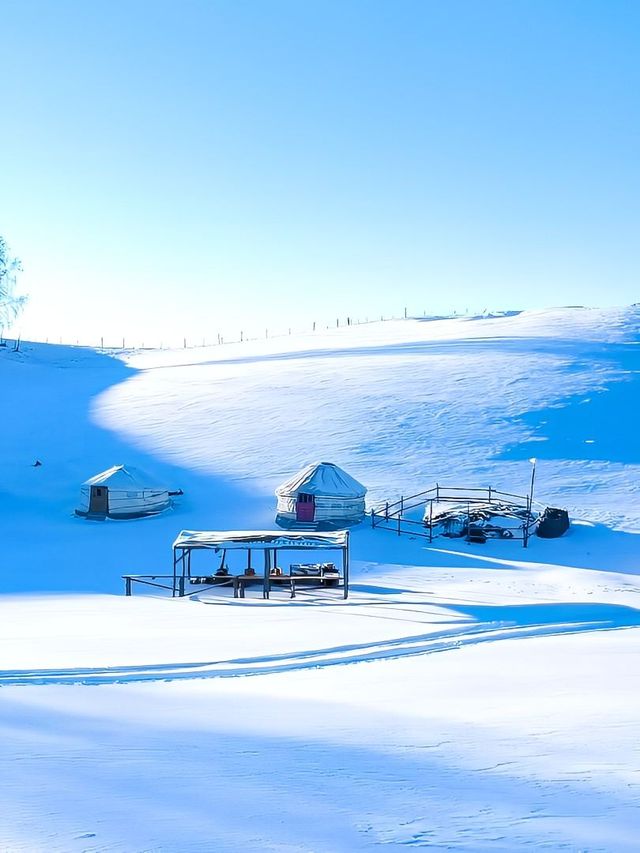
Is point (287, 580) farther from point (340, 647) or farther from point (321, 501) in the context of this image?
point (340, 647)

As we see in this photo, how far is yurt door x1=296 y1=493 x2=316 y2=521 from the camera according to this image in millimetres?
24766

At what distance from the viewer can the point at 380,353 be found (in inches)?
1886

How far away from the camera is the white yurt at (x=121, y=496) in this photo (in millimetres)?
26109

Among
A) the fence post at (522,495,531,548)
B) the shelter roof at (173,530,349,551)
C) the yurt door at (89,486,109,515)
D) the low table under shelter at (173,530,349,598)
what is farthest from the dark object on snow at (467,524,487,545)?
the yurt door at (89,486,109,515)

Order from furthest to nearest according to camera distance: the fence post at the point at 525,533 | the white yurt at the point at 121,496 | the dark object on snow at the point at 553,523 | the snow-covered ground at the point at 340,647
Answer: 1. the white yurt at the point at 121,496
2. the dark object on snow at the point at 553,523
3. the fence post at the point at 525,533
4. the snow-covered ground at the point at 340,647

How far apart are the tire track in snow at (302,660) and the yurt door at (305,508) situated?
39.4ft

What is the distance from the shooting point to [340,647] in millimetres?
10820

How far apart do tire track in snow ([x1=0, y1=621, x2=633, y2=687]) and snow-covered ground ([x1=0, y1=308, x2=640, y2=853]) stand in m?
0.05

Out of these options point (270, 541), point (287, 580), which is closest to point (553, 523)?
point (287, 580)

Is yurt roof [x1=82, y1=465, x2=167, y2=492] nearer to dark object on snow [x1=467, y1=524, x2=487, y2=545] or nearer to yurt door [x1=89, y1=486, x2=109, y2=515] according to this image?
yurt door [x1=89, y1=486, x2=109, y2=515]

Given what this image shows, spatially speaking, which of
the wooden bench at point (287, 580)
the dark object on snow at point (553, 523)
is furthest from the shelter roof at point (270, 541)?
the dark object on snow at point (553, 523)

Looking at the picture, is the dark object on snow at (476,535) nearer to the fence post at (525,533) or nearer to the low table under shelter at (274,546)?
the fence post at (525,533)

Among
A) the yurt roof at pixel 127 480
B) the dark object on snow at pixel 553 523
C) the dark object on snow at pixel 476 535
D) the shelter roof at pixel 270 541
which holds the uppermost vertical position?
the yurt roof at pixel 127 480

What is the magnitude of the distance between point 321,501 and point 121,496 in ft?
21.4
